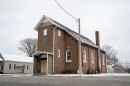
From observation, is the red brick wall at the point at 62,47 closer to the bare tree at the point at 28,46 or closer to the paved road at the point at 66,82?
the paved road at the point at 66,82

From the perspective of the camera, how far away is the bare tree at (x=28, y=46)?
76.3m

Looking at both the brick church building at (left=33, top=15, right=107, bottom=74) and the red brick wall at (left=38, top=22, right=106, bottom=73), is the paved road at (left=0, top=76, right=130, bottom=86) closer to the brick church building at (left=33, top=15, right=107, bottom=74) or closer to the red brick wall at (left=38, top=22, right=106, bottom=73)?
the brick church building at (left=33, top=15, right=107, bottom=74)

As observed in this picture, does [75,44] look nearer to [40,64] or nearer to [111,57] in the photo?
[40,64]

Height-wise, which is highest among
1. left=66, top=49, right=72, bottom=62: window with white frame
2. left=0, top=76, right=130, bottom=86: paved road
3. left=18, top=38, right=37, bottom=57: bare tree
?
left=18, top=38, right=37, bottom=57: bare tree

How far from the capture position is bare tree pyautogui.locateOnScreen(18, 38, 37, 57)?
76.3m

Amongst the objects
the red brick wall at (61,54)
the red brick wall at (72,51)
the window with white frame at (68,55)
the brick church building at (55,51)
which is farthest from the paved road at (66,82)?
the window with white frame at (68,55)

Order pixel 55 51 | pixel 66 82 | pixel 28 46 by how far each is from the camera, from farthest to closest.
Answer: pixel 28 46 < pixel 55 51 < pixel 66 82

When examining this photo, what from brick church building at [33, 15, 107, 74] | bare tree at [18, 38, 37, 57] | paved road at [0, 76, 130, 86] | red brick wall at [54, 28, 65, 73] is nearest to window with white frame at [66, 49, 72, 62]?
brick church building at [33, 15, 107, 74]

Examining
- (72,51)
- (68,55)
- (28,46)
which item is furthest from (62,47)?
(28,46)

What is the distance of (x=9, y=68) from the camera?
161 feet

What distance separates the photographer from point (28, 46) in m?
77.4

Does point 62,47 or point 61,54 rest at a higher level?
point 62,47

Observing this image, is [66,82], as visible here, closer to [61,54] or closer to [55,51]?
[55,51]

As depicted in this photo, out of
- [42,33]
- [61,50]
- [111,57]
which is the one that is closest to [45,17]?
[42,33]
